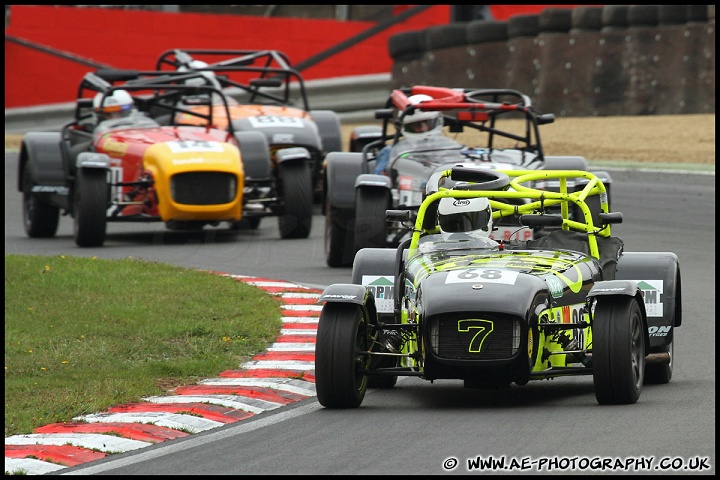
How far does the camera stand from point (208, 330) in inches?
418

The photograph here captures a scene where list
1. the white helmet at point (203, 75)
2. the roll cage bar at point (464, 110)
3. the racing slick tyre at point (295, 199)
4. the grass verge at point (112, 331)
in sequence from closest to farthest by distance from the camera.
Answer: the grass verge at point (112, 331) < the roll cage bar at point (464, 110) < the racing slick tyre at point (295, 199) < the white helmet at point (203, 75)

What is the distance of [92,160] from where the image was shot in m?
16.2

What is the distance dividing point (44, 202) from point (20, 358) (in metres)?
8.35

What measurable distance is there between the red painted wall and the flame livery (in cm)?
2197

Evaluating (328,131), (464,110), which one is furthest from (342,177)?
(328,131)

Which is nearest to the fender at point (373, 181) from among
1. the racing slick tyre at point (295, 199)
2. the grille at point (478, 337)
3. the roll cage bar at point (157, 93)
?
the racing slick tyre at point (295, 199)

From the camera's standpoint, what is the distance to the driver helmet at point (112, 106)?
1756cm

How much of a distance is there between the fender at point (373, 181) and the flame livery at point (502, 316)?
4551 millimetres

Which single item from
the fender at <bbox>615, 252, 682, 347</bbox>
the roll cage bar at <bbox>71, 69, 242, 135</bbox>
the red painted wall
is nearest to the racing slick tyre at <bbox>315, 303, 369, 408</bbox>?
the fender at <bbox>615, 252, 682, 347</bbox>

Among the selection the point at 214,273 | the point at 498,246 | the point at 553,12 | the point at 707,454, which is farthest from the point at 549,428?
the point at 553,12

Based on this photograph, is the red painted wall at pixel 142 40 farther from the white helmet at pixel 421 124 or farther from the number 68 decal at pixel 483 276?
the number 68 decal at pixel 483 276

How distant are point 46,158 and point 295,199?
2.88 metres

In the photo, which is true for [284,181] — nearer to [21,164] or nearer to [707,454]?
[21,164]

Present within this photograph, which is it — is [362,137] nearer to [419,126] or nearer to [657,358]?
[419,126]
